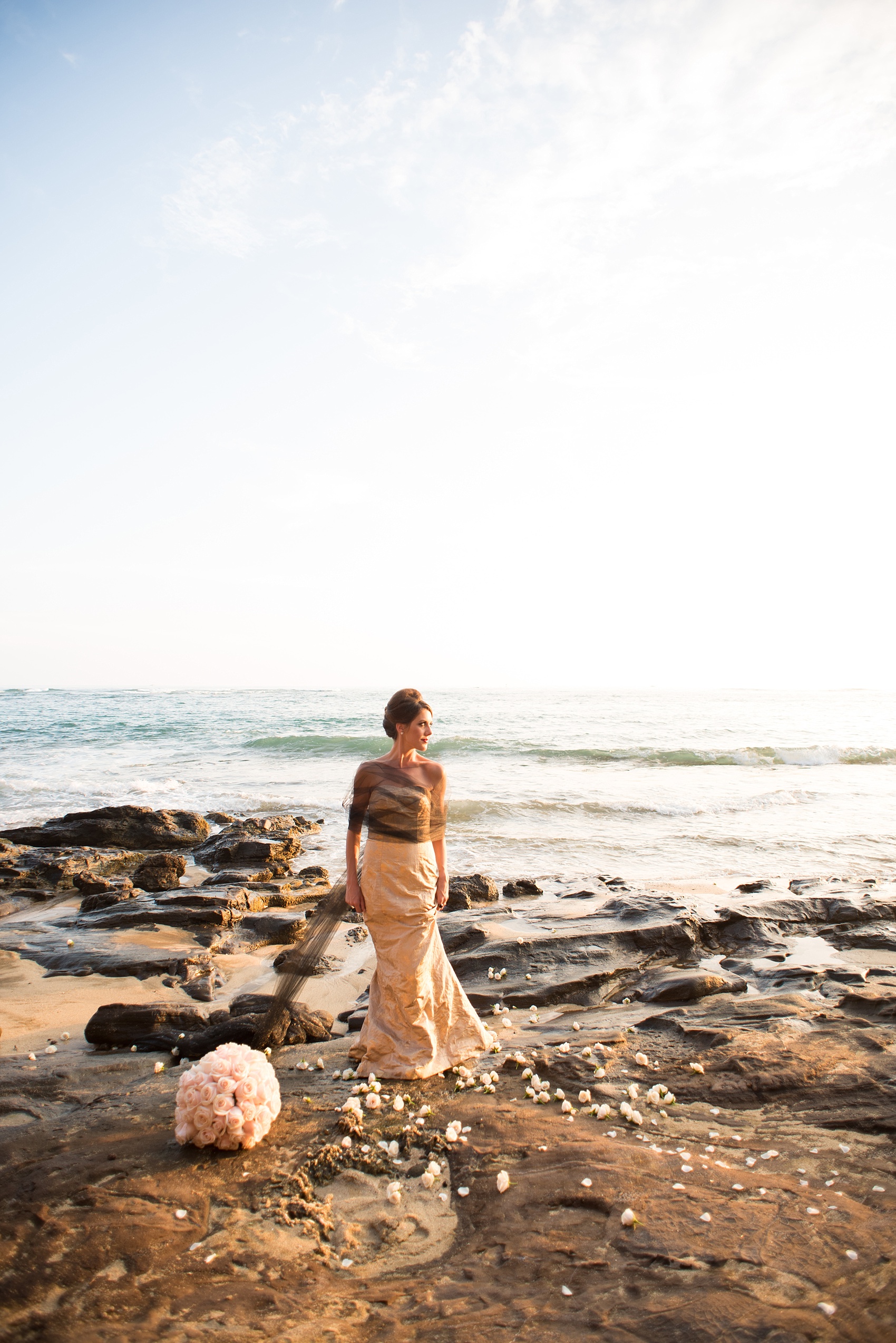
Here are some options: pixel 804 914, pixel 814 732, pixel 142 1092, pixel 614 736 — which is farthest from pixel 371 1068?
pixel 814 732

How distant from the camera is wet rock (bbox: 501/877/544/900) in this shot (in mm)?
11406

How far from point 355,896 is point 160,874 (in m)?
7.80

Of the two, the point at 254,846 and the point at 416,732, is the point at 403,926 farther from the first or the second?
the point at 254,846

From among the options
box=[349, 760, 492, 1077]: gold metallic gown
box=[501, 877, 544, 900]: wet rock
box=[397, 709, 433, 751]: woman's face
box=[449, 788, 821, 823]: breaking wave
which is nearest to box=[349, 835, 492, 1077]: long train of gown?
box=[349, 760, 492, 1077]: gold metallic gown

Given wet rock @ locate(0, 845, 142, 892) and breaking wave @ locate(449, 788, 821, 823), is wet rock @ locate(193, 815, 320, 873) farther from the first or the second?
breaking wave @ locate(449, 788, 821, 823)

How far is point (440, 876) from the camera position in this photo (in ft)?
20.3

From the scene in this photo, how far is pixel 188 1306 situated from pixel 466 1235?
134 centimetres

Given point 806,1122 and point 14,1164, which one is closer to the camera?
point 14,1164

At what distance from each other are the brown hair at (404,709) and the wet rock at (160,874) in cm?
805

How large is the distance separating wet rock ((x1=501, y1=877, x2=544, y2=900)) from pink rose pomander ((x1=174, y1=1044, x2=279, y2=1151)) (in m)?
7.41

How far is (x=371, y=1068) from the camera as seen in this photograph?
5.49m

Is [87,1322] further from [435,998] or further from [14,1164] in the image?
[435,998]

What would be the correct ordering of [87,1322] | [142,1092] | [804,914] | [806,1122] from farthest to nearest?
[804,914] < [142,1092] < [806,1122] < [87,1322]

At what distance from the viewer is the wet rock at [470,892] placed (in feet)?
36.0
